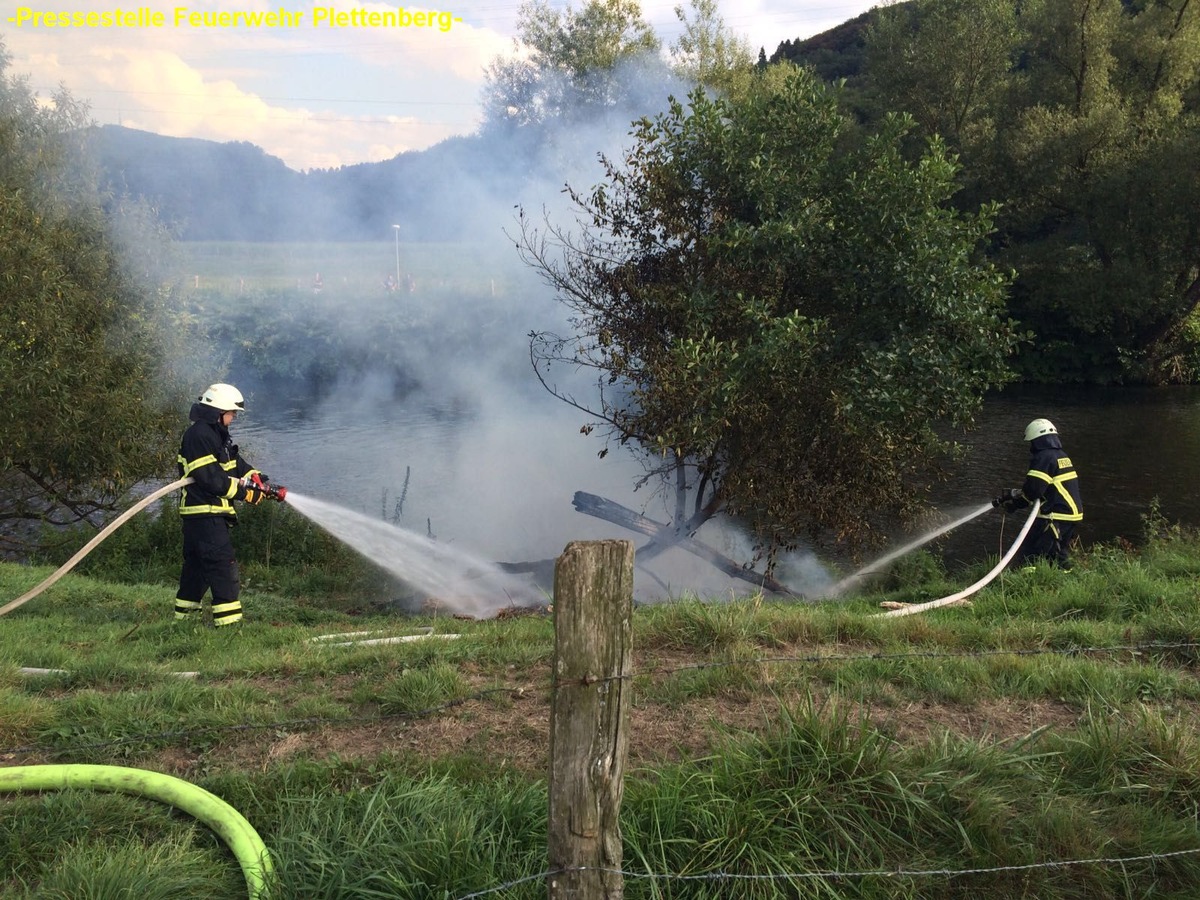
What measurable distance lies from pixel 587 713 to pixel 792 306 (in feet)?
24.1

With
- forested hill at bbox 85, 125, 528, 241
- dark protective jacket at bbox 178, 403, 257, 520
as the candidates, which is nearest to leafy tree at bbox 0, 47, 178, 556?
dark protective jacket at bbox 178, 403, 257, 520

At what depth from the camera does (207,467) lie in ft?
24.3

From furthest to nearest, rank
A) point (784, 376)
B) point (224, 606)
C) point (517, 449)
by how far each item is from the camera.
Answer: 1. point (517, 449)
2. point (784, 376)
3. point (224, 606)

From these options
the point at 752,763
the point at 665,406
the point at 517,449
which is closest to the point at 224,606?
the point at 665,406

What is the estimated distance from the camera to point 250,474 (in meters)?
7.63

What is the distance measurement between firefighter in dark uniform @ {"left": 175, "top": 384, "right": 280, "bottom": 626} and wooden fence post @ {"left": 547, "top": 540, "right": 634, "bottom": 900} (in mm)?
5457

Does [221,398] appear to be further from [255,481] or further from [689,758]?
[689,758]

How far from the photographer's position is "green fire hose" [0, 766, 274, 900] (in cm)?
329

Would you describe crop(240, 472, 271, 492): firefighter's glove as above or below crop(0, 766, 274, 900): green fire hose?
above

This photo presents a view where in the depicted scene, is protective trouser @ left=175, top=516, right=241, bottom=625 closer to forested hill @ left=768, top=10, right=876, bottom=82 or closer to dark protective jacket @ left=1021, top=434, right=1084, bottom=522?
dark protective jacket @ left=1021, top=434, right=1084, bottom=522

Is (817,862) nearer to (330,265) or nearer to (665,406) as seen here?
(665,406)

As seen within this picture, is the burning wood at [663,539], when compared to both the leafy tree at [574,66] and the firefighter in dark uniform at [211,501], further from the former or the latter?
the leafy tree at [574,66]

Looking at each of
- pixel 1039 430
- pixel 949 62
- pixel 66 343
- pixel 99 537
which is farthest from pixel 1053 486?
pixel 949 62

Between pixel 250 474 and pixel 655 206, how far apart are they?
4964 mm
